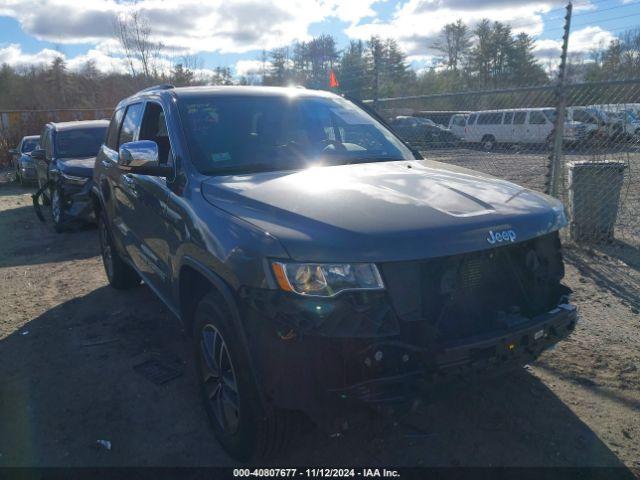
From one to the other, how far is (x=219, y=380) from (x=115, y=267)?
310 cm

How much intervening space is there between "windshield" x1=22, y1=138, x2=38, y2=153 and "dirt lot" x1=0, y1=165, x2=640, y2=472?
12.9m

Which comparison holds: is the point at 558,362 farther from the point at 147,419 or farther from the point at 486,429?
the point at 147,419

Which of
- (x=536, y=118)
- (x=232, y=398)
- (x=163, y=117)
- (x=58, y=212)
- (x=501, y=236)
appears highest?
(x=163, y=117)

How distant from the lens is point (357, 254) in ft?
7.20

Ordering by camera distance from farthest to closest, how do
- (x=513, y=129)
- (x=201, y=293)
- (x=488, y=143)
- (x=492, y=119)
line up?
(x=492, y=119), (x=513, y=129), (x=488, y=143), (x=201, y=293)

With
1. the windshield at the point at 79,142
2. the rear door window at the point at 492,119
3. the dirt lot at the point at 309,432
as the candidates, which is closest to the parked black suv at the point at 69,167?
the windshield at the point at 79,142

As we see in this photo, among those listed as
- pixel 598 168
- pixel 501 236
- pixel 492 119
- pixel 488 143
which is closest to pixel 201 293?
pixel 501 236

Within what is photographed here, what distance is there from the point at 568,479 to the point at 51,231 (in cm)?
885

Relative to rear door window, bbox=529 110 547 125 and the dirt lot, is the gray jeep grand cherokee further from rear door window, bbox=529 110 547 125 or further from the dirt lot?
rear door window, bbox=529 110 547 125

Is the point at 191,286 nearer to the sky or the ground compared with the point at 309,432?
nearer to the sky

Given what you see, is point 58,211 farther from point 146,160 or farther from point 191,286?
point 191,286

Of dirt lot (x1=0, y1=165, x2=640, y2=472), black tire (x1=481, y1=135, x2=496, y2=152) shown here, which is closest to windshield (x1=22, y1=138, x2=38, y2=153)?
dirt lot (x1=0, y1=165, x2=640, y2=472)

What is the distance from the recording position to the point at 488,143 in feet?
39.6

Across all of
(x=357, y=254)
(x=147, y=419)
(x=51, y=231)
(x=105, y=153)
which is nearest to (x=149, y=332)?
(x=147, y=419)
